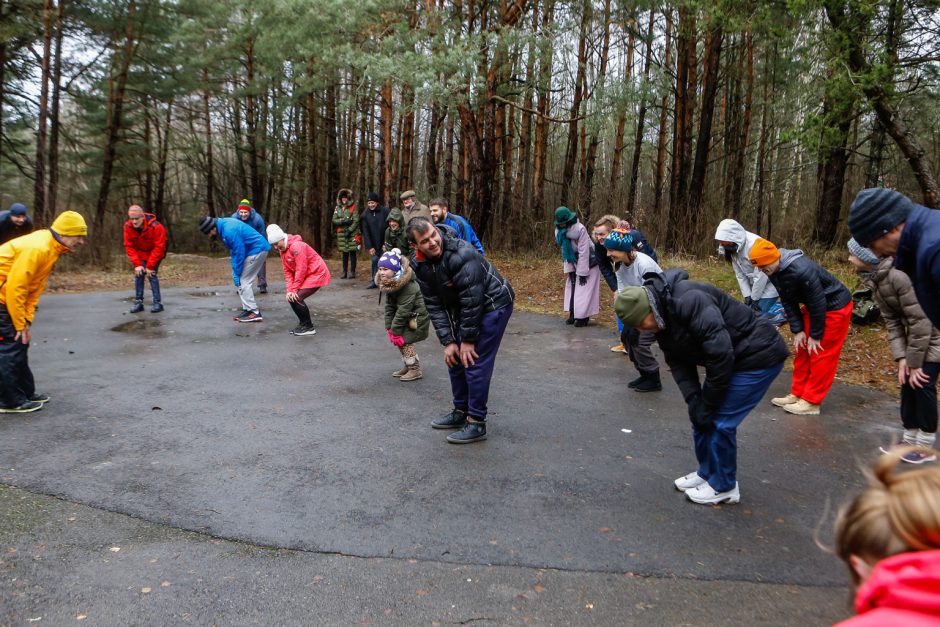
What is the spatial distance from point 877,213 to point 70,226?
247 inches

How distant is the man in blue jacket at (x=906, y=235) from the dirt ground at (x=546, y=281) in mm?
4611

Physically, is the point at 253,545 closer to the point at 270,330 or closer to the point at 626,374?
the point at 626,374

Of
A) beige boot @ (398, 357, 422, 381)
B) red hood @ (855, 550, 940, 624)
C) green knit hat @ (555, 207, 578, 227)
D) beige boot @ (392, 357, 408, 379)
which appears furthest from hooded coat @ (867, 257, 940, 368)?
green knit hat @ (555, 207, 578, 227)

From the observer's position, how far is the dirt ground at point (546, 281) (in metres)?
8.05

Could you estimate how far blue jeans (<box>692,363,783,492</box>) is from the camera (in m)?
4.04

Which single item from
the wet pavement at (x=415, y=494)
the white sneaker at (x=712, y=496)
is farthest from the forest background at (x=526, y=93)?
the white sneaker at (x=712, y=496)

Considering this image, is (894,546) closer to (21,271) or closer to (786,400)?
(786,400)

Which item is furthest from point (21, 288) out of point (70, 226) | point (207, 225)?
point (207, 225)

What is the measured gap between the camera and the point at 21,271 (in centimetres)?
582

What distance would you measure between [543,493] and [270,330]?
6.99m

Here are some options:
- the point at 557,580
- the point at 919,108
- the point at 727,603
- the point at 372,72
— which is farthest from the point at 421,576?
the point at 919,108

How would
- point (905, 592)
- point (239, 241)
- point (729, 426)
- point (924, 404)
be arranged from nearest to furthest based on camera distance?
point (905, 592)
point (729, 426)
point (924, 404)
point (239, 241)

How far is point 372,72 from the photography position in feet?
43.8

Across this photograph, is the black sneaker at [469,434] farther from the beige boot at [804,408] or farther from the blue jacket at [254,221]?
the blue jacket at [254,221]
